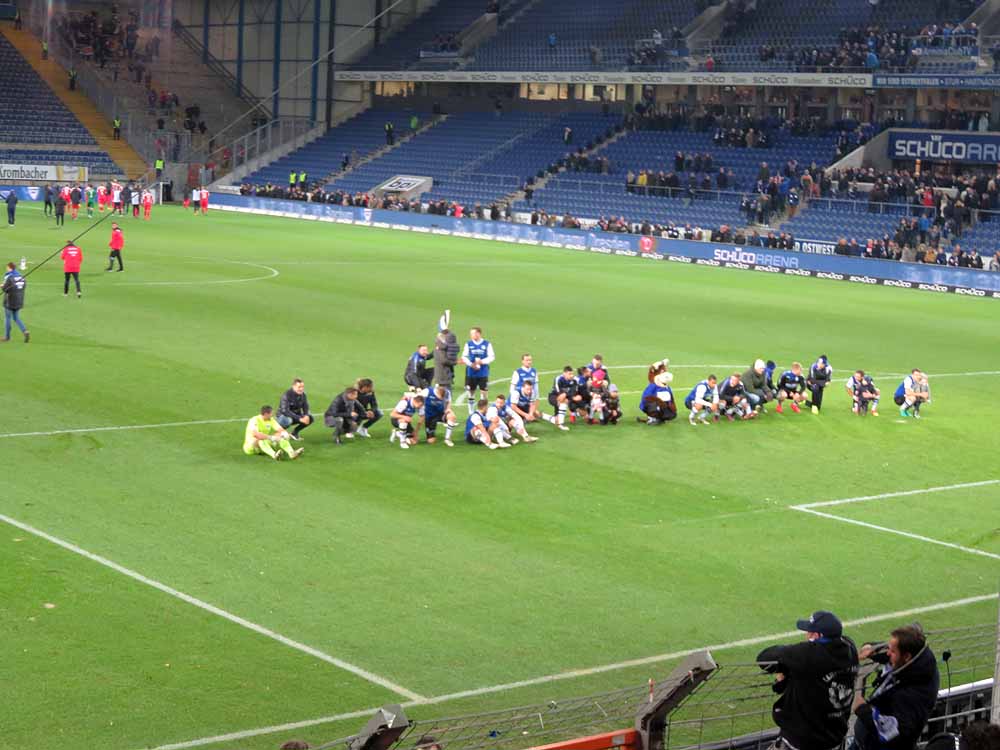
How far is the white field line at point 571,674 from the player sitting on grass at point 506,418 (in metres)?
9.16

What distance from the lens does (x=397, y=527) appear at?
18953 millimetres

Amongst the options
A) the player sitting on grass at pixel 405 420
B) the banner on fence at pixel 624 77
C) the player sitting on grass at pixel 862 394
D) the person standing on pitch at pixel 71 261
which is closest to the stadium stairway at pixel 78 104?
the banner on fence at pixel 624 77

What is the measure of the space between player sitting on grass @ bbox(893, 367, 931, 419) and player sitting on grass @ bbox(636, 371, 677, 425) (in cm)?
486

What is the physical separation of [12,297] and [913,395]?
18664 millimetres

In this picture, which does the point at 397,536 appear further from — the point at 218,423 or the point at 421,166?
the point at 421,166

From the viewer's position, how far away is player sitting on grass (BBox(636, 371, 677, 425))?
2678 cm

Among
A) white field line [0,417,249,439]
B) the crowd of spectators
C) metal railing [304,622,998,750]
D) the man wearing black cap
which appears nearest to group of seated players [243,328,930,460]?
white field line [0,417,249,439]

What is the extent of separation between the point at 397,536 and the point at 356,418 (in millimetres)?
6111

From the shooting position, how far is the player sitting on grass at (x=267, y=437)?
22.5 metres

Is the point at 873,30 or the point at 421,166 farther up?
the point at 873,30

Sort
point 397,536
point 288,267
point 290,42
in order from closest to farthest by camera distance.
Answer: point 397,536 < point 288,267 < point 290,42

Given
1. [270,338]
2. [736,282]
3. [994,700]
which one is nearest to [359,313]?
[270,338]

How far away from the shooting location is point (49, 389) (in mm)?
27047

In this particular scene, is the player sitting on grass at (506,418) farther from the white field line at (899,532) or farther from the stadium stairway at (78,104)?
the stadium stairway at (78,104)
